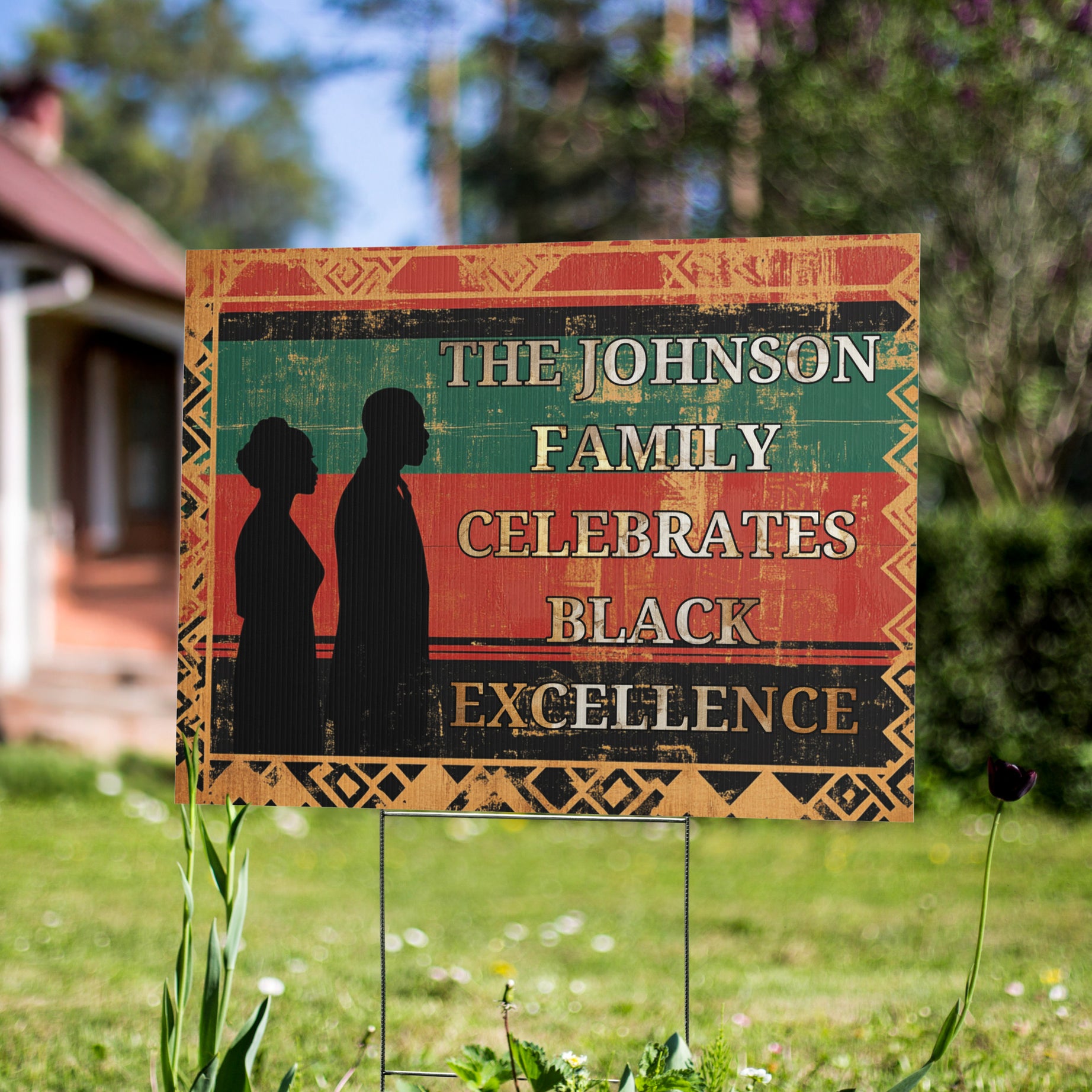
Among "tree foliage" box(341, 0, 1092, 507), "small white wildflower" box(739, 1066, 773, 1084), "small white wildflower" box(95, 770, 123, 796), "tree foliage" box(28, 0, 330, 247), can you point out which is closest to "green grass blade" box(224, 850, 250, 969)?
"small white wildflower" box(739, 1066, 773, 1084)

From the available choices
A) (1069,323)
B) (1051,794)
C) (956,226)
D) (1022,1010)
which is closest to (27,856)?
(1022,1010)

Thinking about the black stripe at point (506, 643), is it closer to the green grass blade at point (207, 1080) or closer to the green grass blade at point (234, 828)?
the green grass blade at point (234, 828)

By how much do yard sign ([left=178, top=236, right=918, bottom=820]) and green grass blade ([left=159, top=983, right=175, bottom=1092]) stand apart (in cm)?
42

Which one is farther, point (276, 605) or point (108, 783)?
point (108, 783)

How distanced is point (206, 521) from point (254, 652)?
0.30 metres

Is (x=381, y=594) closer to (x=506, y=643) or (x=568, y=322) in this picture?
(x=506, y=643)

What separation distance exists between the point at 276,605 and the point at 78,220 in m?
10.6

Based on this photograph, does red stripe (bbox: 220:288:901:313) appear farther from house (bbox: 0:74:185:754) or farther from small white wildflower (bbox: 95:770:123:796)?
house (bbox: 0:74:185:754)

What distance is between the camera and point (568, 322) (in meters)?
2.38

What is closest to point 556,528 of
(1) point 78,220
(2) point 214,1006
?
(2) point 214,1006

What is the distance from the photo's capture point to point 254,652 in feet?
7.83

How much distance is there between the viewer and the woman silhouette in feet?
7.79

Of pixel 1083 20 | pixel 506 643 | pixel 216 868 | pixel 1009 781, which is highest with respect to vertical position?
pixel 1083 20

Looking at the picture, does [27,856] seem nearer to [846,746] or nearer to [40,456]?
[846,746]
